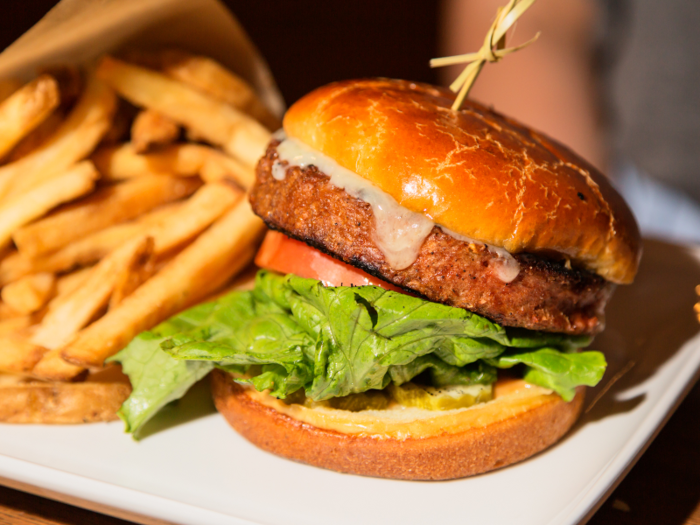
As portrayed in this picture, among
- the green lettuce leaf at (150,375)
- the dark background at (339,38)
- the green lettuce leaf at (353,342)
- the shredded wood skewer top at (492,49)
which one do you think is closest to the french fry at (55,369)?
the green lettuce leaf at (150,375)

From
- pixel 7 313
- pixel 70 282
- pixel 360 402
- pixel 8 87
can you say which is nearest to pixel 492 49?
pixel 360 402

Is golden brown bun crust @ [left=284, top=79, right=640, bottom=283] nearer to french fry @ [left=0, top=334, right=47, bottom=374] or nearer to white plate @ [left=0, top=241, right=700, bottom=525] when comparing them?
white plate @ [left=0, top=241, right=700, bottom=525]

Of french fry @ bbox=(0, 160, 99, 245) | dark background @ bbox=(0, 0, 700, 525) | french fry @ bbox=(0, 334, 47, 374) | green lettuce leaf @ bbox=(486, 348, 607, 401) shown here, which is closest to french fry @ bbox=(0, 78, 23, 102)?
french fry @ bbox=(0, 160, 99, 245)

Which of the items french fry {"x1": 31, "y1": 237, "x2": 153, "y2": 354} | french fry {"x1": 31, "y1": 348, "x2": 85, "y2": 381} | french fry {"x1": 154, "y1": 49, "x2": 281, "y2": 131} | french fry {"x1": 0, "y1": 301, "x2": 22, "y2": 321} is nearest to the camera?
french fry {"x1": 31, "y1": 348, "x2": 85, "y2": 381}

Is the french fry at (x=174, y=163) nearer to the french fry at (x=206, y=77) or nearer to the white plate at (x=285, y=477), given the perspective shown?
the french fry at (x=206, y=77)

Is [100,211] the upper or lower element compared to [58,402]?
upper

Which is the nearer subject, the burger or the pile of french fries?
the burger

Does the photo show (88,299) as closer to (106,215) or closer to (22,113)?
(106,215)
